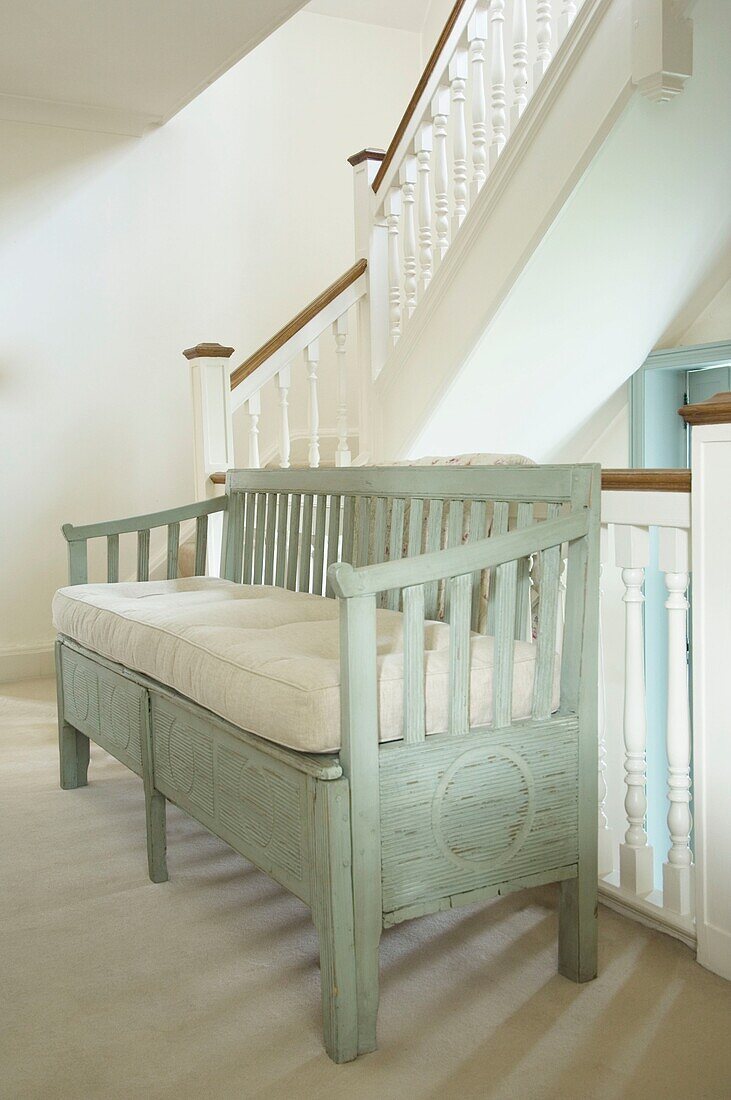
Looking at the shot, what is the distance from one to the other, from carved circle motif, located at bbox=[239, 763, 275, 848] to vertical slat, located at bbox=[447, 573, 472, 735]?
A: 333mm

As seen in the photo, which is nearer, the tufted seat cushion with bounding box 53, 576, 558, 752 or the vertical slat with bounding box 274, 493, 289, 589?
the tufted seat cushion with bounding box 53, 576, 558, 752

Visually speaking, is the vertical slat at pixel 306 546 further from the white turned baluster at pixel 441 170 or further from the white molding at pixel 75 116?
the white molding at pixel 75 116

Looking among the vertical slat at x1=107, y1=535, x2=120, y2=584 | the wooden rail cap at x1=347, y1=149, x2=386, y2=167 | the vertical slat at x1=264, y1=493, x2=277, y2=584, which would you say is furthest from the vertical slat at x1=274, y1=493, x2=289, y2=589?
the wooden rail cap at x1=347, y1=149, x2=386, y2=167

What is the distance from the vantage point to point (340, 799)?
4.98ft

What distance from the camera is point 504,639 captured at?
5.68 ft

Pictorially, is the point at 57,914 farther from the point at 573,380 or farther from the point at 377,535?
the point at 573,380

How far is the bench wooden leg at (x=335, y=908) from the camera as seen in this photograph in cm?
151

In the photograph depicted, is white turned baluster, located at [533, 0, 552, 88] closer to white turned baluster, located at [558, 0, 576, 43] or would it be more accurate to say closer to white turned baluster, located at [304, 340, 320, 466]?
white turned baluster, located at [558, 0, 576, 43]

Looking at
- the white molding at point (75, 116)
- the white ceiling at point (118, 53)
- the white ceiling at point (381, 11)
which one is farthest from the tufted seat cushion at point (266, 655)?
the white ceiling at point (381, 11)

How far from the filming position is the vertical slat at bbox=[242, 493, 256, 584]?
9.87 ft

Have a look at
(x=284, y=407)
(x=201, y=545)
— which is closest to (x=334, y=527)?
(x=201, y=545)

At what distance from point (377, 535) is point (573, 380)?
176 centimetres

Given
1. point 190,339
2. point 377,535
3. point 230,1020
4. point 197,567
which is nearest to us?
point 230,1020

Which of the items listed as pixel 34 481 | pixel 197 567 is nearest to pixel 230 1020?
pixel 197 567
